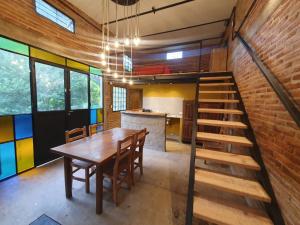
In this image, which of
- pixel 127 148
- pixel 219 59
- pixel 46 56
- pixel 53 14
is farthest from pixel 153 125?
pixel 53 14

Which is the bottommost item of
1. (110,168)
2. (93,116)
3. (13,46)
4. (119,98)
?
(110,168)

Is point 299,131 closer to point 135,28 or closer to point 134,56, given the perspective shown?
point 135,28

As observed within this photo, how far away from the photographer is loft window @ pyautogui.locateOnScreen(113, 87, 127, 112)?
5853 millimetres

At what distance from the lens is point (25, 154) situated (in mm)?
2773

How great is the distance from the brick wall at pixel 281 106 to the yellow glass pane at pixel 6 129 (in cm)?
395

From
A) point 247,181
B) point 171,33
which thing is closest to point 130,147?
point 247,181

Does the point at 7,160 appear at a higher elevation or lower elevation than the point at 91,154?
lower

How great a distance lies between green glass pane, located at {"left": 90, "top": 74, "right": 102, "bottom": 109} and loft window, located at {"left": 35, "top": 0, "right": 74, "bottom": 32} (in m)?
1.44

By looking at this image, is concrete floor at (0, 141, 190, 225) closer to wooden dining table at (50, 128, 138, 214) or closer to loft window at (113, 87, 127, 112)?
wooden dining table at (50, 128, 138, 214)

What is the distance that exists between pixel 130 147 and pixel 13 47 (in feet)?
9.11

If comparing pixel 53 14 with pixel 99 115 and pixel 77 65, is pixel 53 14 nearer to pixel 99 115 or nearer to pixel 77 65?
pixel 77 65

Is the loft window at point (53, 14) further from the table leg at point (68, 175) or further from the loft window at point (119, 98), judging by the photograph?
the table leg at point (68, 175)

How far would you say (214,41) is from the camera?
5871mm

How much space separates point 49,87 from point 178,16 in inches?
159
